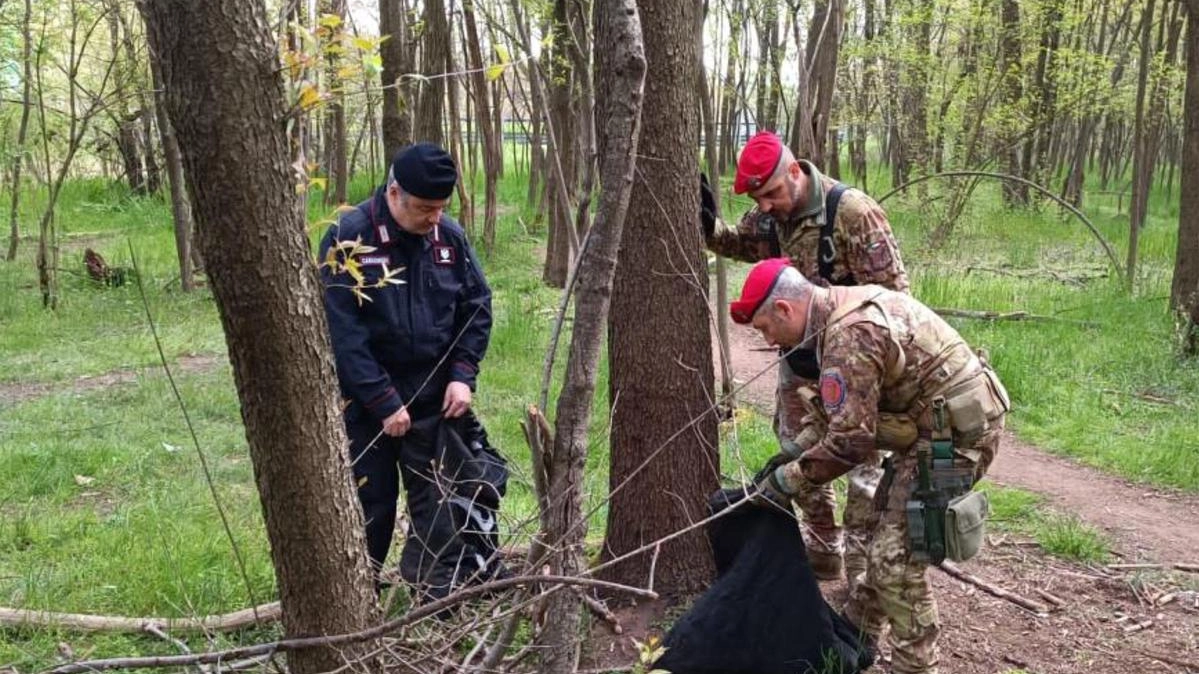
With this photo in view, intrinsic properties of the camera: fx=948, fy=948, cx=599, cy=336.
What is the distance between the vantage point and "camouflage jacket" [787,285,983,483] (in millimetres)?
2850

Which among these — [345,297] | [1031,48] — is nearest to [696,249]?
[345,297]

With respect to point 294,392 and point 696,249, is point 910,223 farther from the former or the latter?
point 294,392

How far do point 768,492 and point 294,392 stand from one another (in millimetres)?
1647

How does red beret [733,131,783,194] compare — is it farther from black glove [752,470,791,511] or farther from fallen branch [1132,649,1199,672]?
fallen branch [1132,649,1199,672]

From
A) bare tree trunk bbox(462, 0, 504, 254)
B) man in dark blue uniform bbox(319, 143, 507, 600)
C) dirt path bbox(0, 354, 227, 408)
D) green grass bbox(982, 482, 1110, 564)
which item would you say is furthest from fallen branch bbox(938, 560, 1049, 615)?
bare tree trunk bbox(462, 0, 504, 254)

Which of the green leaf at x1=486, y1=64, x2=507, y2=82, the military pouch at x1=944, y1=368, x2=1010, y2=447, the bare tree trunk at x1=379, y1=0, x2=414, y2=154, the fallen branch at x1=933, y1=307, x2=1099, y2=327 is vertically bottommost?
the fallen branch at x1=933, y1=307, x2=1099, y2=327

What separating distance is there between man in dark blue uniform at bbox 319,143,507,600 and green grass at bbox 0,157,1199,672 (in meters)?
0.47

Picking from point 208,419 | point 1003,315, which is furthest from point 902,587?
point 1003,315

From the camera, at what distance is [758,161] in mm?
3479

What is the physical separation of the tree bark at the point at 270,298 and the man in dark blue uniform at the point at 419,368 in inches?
45.7

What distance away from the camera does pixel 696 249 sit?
3.37 m

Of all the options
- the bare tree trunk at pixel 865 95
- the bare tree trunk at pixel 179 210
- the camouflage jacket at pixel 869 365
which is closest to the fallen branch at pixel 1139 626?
the camouflage jacket at pixel 869 365

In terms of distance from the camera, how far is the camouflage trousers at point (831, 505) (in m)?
3.66

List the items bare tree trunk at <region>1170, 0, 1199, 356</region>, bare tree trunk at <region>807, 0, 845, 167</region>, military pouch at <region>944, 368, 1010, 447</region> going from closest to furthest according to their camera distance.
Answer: military pouch at <region>944, 368, 1010, 447</region>
bare tree trunk at <region>807, 0, 845, 167</region>
bare tree trunk at <region>1170, 0, 1199, 356</region>
